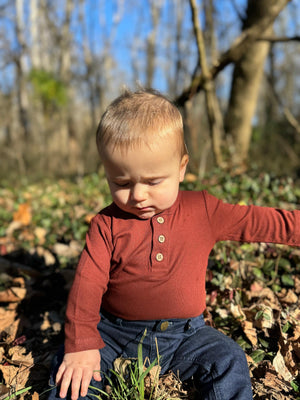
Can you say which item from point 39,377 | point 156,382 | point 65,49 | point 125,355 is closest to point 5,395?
point 39,377

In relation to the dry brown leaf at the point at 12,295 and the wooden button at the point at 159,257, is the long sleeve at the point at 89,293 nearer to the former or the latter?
the wooden button at the point at 159,257

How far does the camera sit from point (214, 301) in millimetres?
2119

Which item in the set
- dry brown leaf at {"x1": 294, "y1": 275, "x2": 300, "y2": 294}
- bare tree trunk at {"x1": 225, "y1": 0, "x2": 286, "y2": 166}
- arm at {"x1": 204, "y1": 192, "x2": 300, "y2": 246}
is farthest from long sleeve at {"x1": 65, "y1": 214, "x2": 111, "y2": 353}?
bare tree trunk at {"x1": 225, "y1": 0, "x2": 286, "y2": 166}

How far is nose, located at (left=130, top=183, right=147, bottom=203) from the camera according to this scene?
4.83 ft

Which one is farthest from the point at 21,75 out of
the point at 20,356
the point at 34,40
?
the point at 20,356

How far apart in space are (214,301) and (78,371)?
94 centimetres

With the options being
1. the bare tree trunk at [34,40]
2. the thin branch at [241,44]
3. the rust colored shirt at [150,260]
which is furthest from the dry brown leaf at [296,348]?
the bare tree trunk at [34,40]

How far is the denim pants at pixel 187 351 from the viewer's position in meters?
1.44

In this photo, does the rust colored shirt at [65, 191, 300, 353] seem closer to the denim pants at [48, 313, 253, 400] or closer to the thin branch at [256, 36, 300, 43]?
the denim pants at [48, 313, 253, 400]

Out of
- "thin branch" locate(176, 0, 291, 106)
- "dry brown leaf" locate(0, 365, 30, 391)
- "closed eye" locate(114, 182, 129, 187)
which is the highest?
"thin branch" locate(176, 0, 291, 106)

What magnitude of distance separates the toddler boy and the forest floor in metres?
0.22

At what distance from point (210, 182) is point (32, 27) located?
15.1m

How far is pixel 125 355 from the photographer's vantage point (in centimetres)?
168

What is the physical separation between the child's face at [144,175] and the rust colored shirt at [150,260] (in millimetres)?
127
